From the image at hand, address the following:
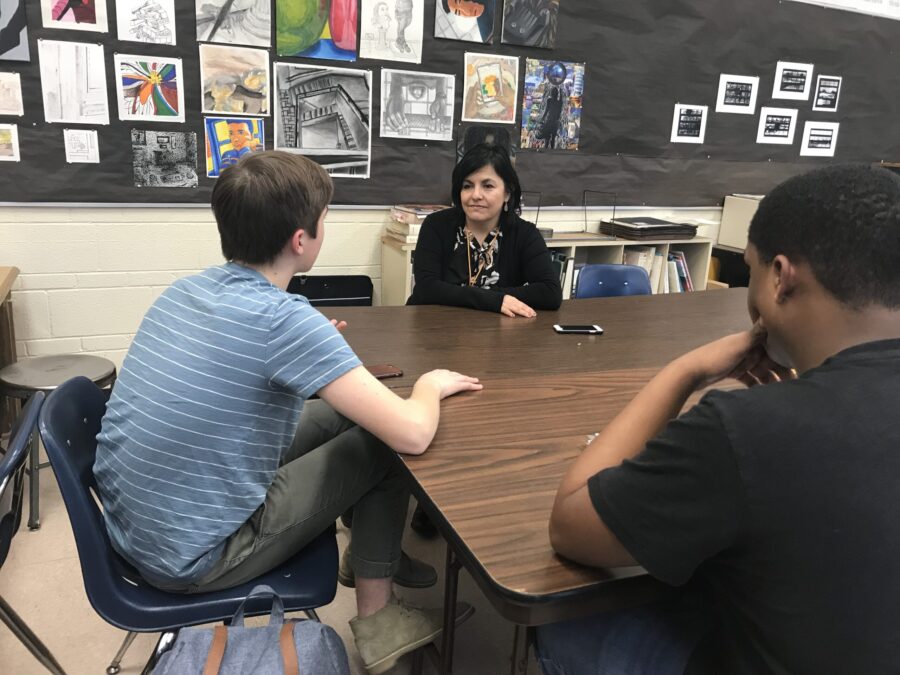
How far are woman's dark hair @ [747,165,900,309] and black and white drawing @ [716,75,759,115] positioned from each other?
356 cm

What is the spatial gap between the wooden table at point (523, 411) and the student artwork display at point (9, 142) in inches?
67.4

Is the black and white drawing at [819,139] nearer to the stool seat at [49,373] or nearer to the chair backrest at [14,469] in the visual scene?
the stool seat at [49,373]

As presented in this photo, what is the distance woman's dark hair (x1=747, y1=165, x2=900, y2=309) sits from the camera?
78 cm

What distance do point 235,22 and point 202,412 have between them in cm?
235

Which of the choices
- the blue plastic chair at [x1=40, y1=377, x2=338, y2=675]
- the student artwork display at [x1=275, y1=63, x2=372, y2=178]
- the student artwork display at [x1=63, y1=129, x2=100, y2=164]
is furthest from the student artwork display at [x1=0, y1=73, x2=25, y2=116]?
the blue plastic chair at [x1=40, y1=377, x2=338, y2=675]

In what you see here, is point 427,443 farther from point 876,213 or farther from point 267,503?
point 876,213

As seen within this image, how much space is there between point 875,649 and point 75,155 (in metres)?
3.10

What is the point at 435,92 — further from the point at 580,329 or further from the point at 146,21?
the point at 580,329

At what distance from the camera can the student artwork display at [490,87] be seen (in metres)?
3.40

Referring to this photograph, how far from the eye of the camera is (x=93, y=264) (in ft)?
9.73

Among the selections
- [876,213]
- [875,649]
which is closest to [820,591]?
[875,649]

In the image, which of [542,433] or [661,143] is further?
[661,143]

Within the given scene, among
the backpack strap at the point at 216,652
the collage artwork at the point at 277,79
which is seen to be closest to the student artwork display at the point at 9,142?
the collage artwork at the point at 277,79

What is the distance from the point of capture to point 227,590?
1.26 meters
